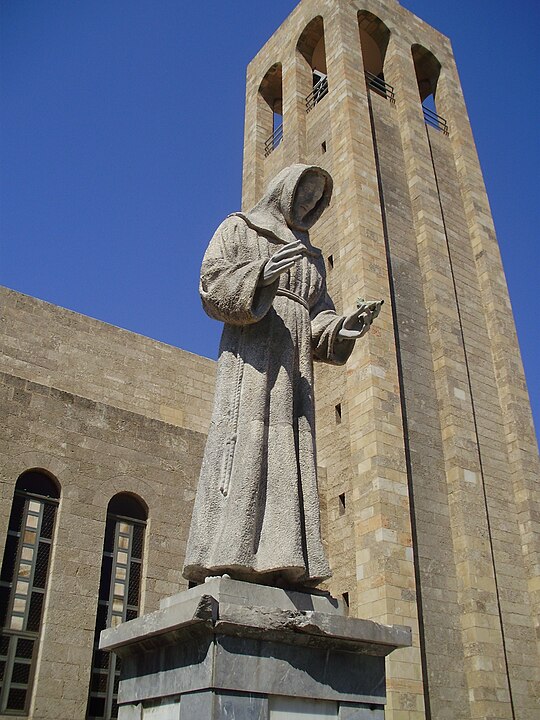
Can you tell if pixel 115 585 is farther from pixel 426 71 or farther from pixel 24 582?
pixel 426 71

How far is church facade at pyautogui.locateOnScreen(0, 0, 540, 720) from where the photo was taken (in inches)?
462

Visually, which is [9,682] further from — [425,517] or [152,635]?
[425,517]

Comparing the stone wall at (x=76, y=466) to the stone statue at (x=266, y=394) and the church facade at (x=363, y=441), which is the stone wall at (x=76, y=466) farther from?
the stone statue at (x=266, y=394)

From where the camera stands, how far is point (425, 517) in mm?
15641

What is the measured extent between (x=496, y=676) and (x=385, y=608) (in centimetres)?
287

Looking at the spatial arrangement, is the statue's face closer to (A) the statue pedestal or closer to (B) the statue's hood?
(B) the statue's hood

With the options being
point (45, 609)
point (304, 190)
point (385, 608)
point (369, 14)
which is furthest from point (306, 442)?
point (369, 14)

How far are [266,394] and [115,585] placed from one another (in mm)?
8464

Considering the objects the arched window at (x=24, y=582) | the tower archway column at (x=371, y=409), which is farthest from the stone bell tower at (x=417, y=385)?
the arched window at (x=24, y=582)

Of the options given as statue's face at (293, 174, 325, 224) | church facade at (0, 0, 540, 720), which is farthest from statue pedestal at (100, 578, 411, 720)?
church facade at (0, 0, 540, 720)

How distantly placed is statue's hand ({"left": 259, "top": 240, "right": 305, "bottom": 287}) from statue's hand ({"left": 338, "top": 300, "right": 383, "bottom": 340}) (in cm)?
85

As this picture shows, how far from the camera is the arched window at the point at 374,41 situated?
77.8ft

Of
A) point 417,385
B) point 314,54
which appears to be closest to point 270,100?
point 314,54

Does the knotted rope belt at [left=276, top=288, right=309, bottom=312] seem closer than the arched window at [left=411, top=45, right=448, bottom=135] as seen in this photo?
Yes
